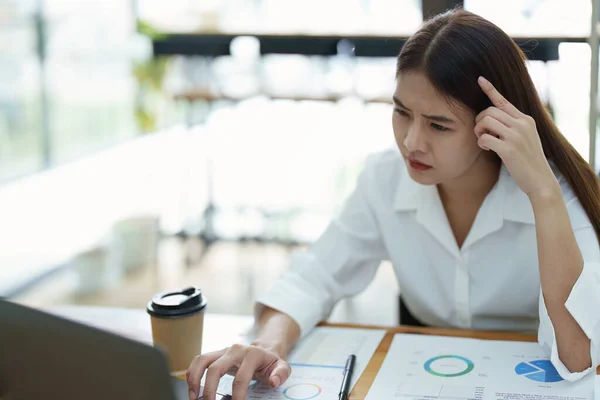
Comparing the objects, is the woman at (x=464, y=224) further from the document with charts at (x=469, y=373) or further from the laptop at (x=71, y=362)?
the laptop at (x=71, y=362)

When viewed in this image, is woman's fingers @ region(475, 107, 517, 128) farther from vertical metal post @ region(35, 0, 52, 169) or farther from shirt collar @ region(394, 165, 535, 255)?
vertical metal post @ region(35, 0, 52, 169)

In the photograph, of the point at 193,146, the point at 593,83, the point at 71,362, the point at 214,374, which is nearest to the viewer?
the point at 71,362

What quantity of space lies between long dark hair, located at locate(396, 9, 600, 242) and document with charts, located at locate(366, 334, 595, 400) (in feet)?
0.98

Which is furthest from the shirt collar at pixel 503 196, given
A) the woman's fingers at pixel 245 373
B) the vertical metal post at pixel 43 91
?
the vertical metal post at pixel 43 91

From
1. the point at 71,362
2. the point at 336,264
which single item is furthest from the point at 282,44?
the point at 71,362

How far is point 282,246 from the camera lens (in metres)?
3.95

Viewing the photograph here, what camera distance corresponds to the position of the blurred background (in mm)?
3398

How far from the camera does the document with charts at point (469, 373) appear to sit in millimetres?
1062

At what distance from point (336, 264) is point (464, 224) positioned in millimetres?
263

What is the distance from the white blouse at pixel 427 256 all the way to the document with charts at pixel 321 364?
0.17ft

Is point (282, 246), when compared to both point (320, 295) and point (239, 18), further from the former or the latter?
point (320, 295)

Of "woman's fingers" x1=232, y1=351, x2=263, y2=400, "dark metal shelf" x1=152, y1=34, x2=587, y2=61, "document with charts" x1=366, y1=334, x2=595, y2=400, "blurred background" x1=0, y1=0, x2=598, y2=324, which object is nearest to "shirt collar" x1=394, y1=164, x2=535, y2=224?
"document with charts" x1=366, y1=334, x2=595, y2=400

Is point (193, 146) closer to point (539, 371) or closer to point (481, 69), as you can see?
point (481, 69)

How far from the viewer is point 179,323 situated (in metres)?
1.16
